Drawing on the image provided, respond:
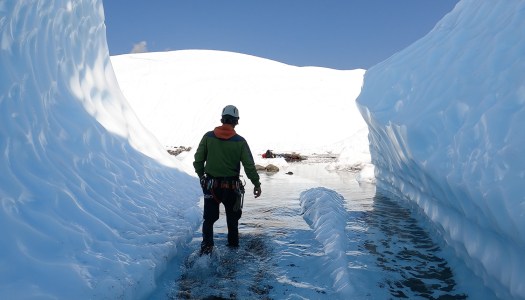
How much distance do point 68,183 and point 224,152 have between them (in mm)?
1656

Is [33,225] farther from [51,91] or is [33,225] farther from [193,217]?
[193,217]

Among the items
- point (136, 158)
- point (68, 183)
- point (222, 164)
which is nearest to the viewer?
point (68, 183)

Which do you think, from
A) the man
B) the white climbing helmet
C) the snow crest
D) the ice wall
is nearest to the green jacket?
the man

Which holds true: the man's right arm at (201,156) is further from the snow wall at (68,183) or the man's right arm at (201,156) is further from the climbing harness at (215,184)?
the snow wall at (68,183)

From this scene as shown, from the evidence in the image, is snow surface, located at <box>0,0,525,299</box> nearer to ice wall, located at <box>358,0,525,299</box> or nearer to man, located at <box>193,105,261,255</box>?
ice wall, located at <box>358,0,525,299</box>

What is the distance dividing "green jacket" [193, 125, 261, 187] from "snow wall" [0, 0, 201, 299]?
994 mm

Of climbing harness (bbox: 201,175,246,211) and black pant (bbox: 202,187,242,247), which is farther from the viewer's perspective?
climbing harness (bbox: 201,175,246,211)

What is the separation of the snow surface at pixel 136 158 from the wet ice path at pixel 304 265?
0.22 meters

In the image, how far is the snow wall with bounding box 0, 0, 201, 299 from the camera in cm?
314

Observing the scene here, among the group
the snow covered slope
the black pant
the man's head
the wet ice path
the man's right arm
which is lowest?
the wet ice path

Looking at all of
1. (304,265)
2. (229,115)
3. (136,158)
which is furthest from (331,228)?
(136,158)

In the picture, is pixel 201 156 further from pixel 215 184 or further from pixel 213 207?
pixel 213 207

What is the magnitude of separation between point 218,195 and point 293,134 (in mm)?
31483

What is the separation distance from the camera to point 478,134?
134 inches
